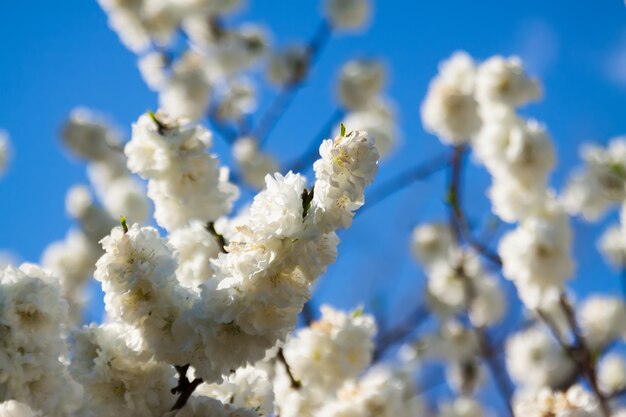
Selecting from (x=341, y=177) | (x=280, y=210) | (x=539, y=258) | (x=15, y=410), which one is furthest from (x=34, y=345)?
(x=539, y=258)

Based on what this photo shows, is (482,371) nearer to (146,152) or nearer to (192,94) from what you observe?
(192,94)

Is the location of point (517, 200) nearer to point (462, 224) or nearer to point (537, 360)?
point (462, 224)

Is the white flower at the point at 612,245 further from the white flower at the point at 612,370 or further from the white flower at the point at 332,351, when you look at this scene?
the white flower at the point at 332,351

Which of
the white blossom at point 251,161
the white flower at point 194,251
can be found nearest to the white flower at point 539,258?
the white flower at point 194,251

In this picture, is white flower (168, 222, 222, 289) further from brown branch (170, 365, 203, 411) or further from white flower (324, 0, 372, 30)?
white flower (324, 0, 372, 30)

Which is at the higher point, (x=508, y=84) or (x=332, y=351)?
(x=508, y=84)

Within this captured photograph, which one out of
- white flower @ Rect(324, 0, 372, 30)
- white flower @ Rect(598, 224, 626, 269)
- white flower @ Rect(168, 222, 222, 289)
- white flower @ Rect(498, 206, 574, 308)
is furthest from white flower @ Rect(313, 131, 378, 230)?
white flower @ Rect(324, 0, 372, 30)

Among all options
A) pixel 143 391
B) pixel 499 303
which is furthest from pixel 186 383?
pixel 499 303
